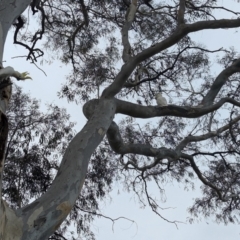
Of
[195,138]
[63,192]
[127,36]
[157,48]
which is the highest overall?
[127,36]

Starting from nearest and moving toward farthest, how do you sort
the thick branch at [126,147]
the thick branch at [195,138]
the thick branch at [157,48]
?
the thick branch at [157,48], the thick branch at [126,147], the thick branch at [195,138]

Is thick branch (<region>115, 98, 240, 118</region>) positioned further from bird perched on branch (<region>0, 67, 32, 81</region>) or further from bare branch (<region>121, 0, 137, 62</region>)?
bird perched on branch (<region>0, 67, 32, 81</region>)

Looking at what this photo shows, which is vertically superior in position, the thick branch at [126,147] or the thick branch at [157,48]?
the thick branch at [157,48]

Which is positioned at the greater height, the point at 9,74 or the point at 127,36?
the point at 127,36

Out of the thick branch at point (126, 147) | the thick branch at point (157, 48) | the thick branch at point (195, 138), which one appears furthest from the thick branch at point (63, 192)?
the thick branch at point (195, 138)

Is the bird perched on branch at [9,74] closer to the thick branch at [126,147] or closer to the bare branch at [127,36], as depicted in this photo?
the thick branch at [126,147]

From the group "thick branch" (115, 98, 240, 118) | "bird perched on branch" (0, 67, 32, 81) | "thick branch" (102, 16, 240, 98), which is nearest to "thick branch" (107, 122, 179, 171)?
"thick branch" (115, 98, 240, 118)

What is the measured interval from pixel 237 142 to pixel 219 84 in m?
1.64

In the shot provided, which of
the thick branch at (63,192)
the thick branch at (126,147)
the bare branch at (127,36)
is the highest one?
the bare branch at (127,36)

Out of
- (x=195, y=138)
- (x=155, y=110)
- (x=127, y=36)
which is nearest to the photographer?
(x=155, y=110)

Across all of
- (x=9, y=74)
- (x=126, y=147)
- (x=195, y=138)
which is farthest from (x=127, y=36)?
(x=9, y=74)

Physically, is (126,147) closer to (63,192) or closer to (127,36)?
(63,192)

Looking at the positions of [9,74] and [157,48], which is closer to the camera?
[9,74]

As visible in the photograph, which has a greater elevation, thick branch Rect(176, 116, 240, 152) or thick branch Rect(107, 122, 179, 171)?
thick branch Rect(176, 116, 240, 152)
